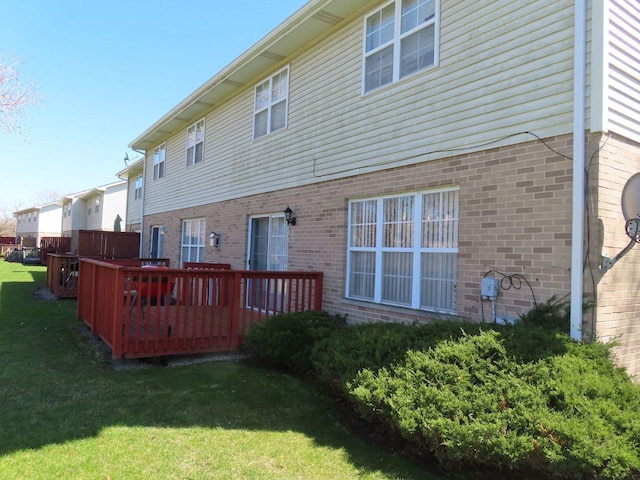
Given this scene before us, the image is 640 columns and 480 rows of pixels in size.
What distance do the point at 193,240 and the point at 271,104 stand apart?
17.6 feet

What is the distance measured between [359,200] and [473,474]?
176 inches

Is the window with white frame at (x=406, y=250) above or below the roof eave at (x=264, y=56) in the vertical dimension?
below


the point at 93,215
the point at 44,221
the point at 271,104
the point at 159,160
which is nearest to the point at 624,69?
the point at 271,104

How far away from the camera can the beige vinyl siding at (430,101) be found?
4.70 metres

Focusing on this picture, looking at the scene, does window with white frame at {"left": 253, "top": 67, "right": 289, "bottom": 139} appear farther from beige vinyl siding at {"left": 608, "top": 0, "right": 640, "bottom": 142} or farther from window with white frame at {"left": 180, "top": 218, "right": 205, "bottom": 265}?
beige vinyl siding at {"left": 608, "top": 0, "right": 640, "bottom": 142}

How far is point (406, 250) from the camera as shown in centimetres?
616

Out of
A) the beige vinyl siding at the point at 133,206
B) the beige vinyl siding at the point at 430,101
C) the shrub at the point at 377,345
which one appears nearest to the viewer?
the shrub at the point at 377,345

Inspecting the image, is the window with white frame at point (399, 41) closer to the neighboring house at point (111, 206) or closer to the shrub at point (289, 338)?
the shrub at point (289, 338)

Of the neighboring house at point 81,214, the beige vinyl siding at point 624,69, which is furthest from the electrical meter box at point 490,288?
the neighboring house at point 81,214

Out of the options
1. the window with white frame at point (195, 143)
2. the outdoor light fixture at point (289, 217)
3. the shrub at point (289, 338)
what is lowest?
the shrub at point (289, 338)

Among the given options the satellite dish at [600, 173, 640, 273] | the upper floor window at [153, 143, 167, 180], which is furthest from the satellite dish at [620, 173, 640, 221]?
the upper floor window at [153, 143, 167, 180]

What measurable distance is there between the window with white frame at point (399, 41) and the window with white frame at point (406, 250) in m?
1.90

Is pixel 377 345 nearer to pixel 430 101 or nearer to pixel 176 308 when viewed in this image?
pixel 176 308

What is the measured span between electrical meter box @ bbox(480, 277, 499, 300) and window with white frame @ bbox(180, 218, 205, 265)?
8867mm
